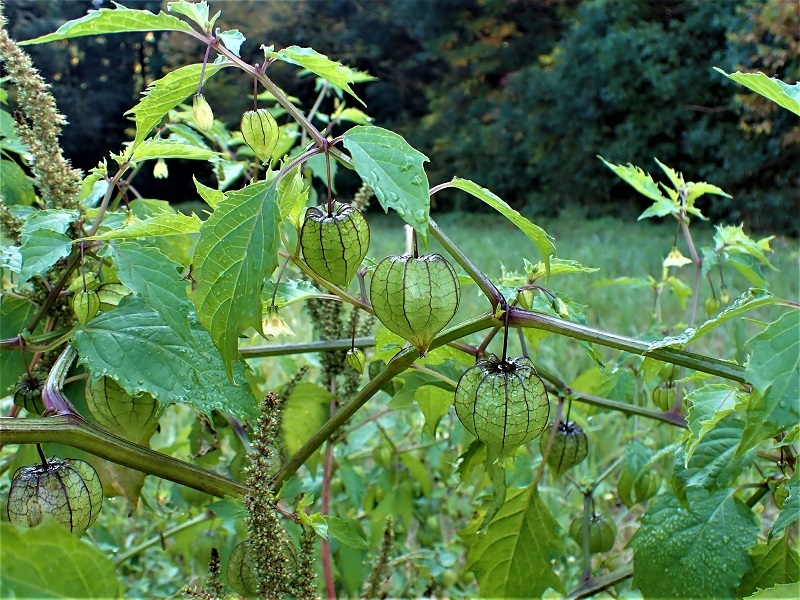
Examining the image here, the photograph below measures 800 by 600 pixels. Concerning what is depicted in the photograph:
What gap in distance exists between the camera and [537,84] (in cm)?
1003

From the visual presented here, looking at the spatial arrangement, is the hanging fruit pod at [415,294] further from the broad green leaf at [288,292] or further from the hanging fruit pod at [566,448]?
the hanging fruit pod at [566,448]

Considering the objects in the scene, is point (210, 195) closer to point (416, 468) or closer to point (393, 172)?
point (393, 172)

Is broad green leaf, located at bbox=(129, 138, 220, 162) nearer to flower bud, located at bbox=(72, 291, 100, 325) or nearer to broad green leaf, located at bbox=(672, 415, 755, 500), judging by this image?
flower bud, located at bbox=(72, 291, 100, 325)

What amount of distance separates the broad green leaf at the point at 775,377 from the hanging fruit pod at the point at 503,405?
0.17 meters

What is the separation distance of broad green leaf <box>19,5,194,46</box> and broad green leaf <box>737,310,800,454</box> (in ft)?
1.78

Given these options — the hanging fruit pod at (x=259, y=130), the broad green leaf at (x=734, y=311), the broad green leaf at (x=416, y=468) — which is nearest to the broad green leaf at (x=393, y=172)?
the hanging fruit pod at (x=259, y=130)

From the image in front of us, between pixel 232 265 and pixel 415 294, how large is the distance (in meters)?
0.15

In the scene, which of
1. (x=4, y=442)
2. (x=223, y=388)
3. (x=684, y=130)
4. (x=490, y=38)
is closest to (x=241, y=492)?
(x=223, y=388)

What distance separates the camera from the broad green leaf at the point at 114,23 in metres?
0.60

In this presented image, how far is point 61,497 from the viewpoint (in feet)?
2.07

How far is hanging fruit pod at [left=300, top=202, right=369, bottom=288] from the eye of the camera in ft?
2.10

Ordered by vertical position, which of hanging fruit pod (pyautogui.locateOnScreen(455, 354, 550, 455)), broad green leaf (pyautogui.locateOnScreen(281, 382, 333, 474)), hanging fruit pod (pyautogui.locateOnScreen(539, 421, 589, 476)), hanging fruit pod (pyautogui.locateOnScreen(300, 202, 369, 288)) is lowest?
broad green leaf (pyautogui.locateOnScreen(281, 382, 333, 474))

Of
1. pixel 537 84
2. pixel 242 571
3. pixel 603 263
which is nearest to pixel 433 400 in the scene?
pixel 242 571

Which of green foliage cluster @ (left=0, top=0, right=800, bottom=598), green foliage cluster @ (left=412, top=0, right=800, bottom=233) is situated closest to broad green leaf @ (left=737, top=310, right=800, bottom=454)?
green foliage cluster @ (left=0, top=0, right=800, bottom=598)
